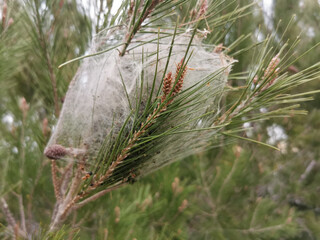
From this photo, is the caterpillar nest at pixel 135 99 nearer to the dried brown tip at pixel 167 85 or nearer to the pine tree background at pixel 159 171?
the dried brown tip at pixel 167 85

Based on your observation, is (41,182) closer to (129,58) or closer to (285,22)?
(129,58)

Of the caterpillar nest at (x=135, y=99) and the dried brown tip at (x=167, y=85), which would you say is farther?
the caterpillar nest at (x=135, y=99)

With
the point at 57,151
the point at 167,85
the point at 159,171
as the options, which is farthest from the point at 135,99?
the point at 159,171

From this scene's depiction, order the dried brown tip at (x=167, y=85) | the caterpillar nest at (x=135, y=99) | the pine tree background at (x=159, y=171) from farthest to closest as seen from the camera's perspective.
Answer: the pine tree background at (x=159, y=171), the caterpillar nest at (x=135, y=99), the dried brown tip at (x=167, y=85)

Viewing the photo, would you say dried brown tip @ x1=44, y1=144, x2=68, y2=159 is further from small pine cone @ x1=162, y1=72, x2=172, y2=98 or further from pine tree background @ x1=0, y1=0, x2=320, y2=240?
small pine cone @ x1=162, y1=72, x2=172, y2=98

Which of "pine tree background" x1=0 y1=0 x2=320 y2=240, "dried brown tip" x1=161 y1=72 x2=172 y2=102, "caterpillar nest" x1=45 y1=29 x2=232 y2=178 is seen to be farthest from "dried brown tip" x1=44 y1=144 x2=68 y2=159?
"dried brown tip" x1=161 y1=72 x2=172 y2=102

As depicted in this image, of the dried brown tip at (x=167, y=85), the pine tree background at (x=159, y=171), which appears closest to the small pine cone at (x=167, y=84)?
the dried brown tip at (x=167, y=85)
